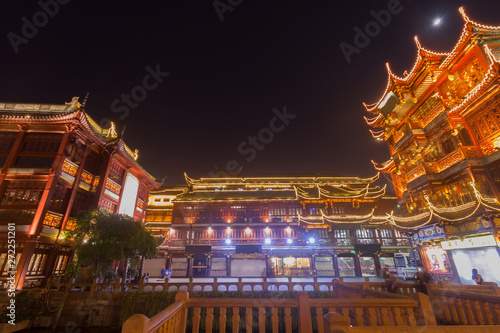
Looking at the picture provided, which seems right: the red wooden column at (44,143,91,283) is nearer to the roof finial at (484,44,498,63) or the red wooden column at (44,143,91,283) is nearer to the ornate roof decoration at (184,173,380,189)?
the ornate roof decoration at (184,173,380,189)

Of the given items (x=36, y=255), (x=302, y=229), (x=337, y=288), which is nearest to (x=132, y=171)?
(x=36, y=255)

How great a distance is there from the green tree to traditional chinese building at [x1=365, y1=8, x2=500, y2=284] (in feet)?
67.1

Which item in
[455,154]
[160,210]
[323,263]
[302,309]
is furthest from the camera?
[160,210]

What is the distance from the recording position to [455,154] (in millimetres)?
16078

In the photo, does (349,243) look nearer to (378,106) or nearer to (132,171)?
(378,106)

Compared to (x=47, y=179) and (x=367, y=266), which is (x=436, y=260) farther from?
(x=47, y=179)

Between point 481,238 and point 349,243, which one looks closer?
point 481,238

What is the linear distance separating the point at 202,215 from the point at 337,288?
2029cm

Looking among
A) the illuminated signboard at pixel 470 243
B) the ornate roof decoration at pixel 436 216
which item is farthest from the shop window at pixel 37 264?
the illuminated signboard at pixel 470 243

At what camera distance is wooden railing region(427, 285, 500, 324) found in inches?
188

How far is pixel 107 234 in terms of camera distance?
13727 millimetres

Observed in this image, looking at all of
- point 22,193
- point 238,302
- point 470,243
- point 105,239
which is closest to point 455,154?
point 470,243

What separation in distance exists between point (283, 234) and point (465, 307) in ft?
66.7

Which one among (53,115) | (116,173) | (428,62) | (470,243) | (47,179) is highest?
(428,62)
